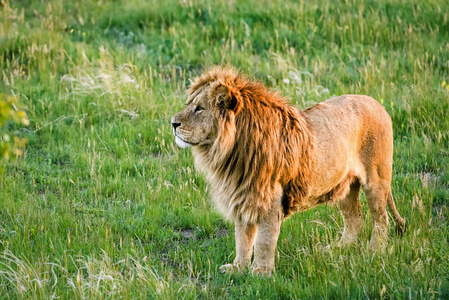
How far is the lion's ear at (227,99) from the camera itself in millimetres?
4988

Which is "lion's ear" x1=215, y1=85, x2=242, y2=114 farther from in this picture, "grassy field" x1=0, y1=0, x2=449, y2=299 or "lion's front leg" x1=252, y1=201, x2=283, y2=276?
"grassy field" x1=0, y1=0, x2=449, y2=299

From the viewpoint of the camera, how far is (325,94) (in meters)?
9.08

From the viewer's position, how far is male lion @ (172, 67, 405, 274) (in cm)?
501

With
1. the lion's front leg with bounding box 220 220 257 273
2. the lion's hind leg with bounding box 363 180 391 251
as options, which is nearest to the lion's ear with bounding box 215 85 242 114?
the lion's front leg with bounding box 220 220 257 273

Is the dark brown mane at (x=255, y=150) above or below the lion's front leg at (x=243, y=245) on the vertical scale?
above

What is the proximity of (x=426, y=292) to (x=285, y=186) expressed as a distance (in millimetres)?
1550

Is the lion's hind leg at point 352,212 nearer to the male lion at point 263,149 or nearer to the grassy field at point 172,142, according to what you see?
the grassy field at point 172,142

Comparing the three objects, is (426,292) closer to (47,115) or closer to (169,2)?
(47,115)

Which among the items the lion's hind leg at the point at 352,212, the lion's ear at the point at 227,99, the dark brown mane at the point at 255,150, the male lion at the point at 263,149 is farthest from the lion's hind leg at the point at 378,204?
the lion's ear at the point at 227,99

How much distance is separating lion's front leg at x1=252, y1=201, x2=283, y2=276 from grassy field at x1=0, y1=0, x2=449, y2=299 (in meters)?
0.14

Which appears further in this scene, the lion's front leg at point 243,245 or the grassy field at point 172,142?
the lion's front leg at point 243,245

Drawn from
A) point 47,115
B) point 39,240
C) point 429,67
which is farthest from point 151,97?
point 429,67

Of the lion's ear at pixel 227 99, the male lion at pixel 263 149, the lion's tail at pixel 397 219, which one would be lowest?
the lion's tail at pixel 397 219

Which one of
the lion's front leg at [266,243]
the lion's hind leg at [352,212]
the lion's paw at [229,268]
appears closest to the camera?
the lion's front leg at [266,243]
